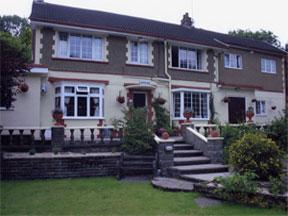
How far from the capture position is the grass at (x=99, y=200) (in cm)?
675

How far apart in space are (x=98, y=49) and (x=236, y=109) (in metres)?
10.7

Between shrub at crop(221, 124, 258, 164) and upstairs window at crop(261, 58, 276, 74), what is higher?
upstairs window at crop(261, 58, 276, 74)

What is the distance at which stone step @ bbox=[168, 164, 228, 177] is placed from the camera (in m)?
10.5

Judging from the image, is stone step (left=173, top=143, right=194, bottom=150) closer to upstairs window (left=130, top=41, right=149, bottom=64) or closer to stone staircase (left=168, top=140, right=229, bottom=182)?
stone staircase (left=168, top=140, right=229, bottom=182)

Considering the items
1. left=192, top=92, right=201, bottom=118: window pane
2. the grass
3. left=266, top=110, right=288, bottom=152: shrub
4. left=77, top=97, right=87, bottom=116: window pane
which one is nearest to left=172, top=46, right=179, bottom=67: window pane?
left=192, top=92, right=201, bottom=118: window pane

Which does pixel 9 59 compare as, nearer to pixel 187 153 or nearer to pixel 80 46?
pixel 80 46

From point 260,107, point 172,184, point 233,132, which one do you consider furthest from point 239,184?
point 260,107

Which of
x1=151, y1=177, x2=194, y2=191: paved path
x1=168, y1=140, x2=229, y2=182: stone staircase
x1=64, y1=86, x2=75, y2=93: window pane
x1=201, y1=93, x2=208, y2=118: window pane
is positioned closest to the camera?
x1=151, y1=177, x2=194, y2=191: paved path

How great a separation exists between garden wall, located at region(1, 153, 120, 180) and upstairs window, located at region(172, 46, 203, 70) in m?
10.2

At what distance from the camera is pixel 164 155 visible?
11148mm

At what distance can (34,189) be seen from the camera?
348 inches

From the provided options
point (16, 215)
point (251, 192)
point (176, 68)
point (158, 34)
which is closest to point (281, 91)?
point (176, 68)

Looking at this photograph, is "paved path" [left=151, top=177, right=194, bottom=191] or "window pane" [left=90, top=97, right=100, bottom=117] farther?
"window pane" [left=90, top=97, right=100, bottom=117]

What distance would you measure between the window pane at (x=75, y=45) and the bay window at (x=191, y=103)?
6.23m
